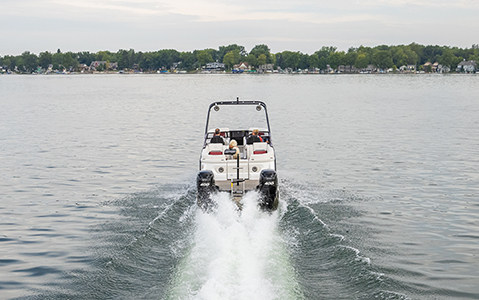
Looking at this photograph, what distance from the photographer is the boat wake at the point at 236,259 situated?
919 cm

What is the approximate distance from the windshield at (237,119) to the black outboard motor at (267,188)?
2547 cm

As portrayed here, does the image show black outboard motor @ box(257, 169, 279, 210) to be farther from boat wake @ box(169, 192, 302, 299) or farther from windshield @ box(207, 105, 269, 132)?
windshield @ box(207, 105, 269, 132)

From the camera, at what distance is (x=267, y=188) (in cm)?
1460

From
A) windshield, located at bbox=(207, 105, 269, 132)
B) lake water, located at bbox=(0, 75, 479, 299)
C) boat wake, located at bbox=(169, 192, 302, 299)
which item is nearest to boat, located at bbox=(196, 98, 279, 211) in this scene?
boat wake, located at bbox=(169, 192, 302, 299)

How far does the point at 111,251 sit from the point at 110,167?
479 inches

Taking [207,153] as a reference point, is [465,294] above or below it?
below

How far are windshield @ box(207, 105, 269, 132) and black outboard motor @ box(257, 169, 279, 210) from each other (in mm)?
25470

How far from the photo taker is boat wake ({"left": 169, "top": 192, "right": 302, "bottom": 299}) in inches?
362

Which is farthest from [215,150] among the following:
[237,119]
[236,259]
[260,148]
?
[237,119]

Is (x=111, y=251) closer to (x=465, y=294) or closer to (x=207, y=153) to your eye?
(x=207, y=153)

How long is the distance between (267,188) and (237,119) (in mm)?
33750

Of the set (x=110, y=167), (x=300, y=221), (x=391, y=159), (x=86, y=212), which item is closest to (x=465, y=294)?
(x=300, y=221)

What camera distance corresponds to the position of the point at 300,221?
14.8 m

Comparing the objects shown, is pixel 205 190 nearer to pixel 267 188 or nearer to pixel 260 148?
pixel 267 188
